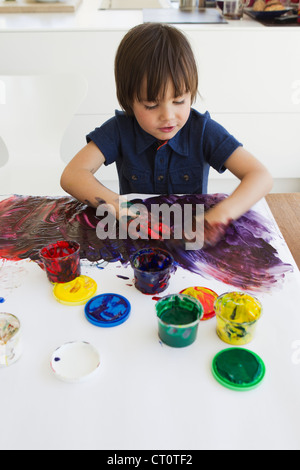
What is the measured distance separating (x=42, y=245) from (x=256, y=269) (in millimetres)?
478

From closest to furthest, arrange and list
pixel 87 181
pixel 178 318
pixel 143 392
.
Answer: pixel 143 392, pixel 178 318, pixel 87 181

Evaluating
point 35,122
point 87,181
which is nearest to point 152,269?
point 87,181

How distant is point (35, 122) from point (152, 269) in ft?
3.95

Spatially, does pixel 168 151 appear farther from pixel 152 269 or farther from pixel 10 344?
pixel 10 344

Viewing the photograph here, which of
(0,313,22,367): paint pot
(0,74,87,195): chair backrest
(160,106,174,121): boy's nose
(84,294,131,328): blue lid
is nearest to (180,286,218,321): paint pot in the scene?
(84,294,131,328): blue lid

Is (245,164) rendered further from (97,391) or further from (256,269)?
(97,391)

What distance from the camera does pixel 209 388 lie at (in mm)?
592

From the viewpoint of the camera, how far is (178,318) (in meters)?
0.71

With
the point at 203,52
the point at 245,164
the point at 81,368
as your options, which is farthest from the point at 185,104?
the point at 203,52

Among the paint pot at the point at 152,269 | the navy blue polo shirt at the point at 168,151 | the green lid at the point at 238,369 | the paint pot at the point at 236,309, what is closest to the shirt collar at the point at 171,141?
the navy blue polo shirt at the point at 168,151

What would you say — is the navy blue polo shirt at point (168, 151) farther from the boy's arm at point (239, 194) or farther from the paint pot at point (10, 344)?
the paint pot at point (10, 344)

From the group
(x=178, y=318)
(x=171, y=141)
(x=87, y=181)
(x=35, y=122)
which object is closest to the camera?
(x=178, y=318)
